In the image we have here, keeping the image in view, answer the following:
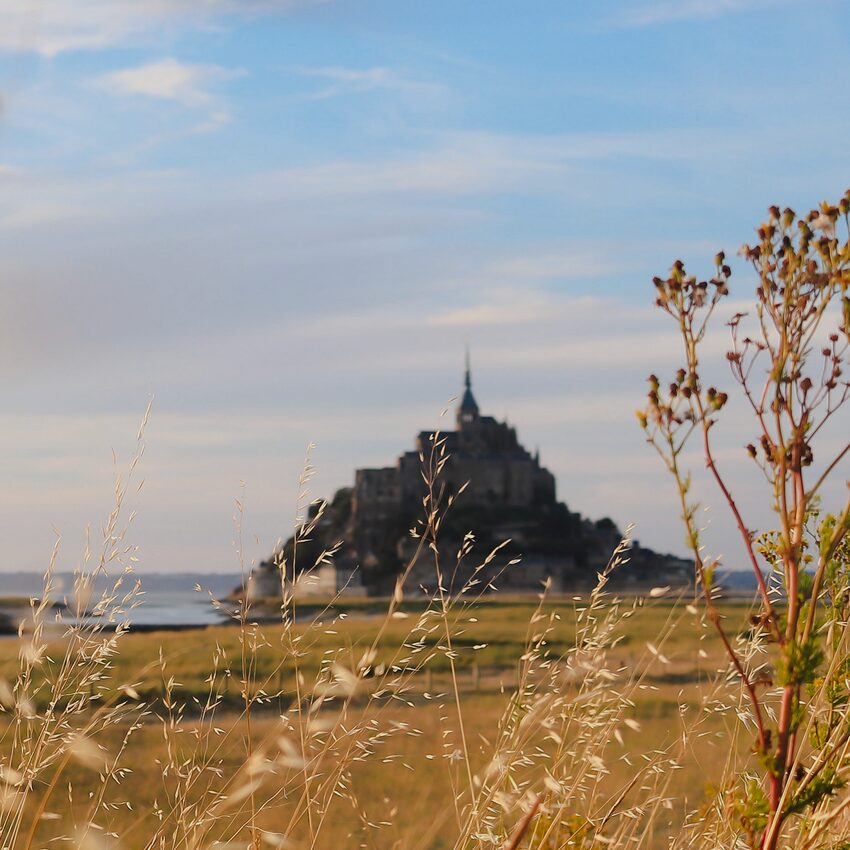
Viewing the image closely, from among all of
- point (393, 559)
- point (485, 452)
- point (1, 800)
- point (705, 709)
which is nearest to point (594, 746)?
point (705, 709)

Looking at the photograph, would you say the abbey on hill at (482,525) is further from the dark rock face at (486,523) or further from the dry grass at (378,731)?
the dry grass at (378,731)

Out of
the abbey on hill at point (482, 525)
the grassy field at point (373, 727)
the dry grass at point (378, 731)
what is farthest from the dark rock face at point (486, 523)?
the dry grass at point (378, 731)

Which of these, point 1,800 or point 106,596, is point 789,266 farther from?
point 106,596

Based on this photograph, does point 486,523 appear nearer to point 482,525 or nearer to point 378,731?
point 482,525

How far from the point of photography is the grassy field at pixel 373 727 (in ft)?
9.74

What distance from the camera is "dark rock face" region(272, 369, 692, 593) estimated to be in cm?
10456

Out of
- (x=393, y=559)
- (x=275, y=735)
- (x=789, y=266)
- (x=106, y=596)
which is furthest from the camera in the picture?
(x=393, y=559)

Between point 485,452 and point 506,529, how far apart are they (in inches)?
395

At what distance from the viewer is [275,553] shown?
3.47 m

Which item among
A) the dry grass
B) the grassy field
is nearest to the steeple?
the grassy field

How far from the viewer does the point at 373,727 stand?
2.98 meters

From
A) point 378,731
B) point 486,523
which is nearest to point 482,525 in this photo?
point 486,523

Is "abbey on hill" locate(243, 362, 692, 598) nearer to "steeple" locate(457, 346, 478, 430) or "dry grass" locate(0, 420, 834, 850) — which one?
"steeple" locate(457, 346, 478, 430)

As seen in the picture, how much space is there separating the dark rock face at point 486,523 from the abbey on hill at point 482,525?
4.1 inches
